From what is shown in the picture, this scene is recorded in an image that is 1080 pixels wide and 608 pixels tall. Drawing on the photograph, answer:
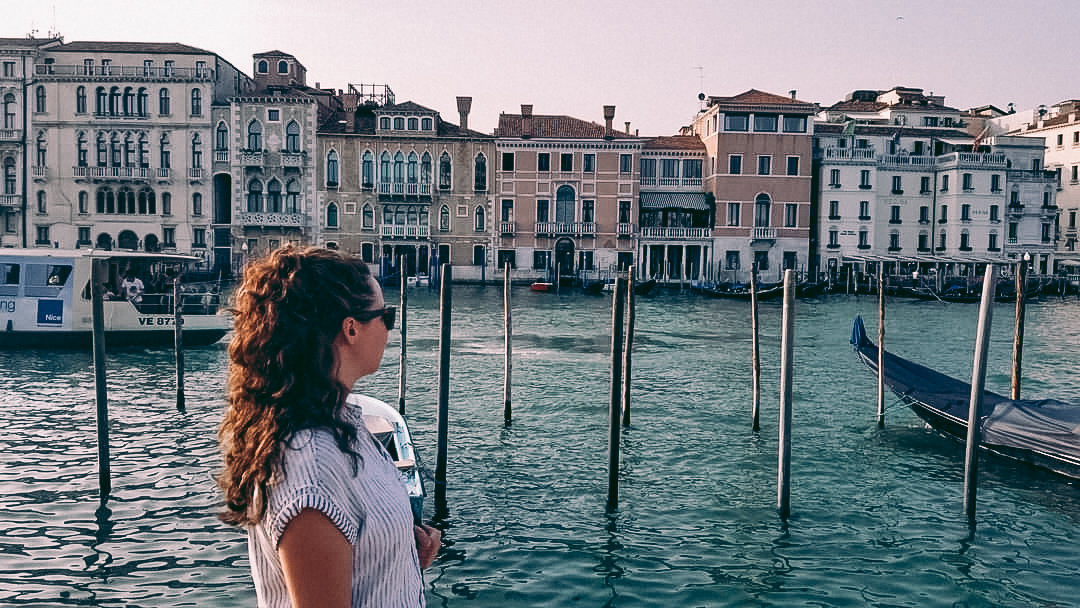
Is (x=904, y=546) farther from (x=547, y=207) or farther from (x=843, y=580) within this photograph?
(x=547, y=207)

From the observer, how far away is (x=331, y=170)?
114ft

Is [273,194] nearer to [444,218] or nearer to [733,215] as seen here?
[444,218]

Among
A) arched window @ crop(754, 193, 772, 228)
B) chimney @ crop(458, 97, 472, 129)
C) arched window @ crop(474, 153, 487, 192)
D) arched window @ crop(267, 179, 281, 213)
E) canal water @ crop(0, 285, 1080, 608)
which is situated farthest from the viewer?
chimney @ crop(458, 97, 472, 129)

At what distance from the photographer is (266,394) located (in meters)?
1.33

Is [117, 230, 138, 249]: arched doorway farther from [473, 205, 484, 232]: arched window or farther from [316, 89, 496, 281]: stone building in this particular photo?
[473, 205, 484, 232]: arched window

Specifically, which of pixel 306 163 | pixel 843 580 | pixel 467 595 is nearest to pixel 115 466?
pixel 467 595

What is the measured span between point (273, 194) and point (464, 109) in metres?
8.00

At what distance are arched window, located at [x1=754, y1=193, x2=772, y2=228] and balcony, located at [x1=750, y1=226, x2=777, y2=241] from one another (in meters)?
0.15

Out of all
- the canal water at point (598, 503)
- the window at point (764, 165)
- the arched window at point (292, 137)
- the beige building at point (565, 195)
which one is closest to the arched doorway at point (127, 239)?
the arched window at point (292, 137)

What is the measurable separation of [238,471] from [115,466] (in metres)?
6.85

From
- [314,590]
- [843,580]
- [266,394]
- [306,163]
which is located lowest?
[843,580]

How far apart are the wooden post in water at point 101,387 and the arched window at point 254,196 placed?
28926 millimetres

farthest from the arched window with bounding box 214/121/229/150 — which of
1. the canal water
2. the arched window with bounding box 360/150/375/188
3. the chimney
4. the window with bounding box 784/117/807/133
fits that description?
the canal water

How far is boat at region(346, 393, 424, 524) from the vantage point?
5.51m
